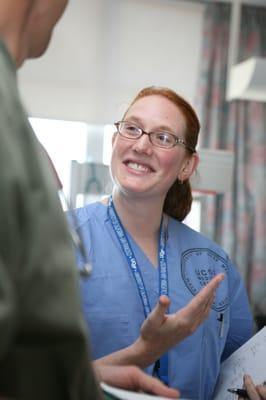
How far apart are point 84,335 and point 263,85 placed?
3303 millimetres

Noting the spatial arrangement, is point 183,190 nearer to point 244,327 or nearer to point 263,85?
point 244,327

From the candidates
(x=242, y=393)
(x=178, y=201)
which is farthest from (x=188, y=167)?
(x=242, y=393)

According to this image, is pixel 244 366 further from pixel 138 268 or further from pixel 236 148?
pixel 236 148

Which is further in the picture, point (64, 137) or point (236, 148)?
point (236, 148)

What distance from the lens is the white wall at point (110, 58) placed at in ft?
15.7

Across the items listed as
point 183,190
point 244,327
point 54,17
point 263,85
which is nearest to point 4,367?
point 54,17

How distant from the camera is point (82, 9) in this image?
4.92 meters

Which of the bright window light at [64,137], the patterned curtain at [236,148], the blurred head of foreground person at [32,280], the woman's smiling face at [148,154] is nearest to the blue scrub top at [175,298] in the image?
the woman's smiling face at [148,154]

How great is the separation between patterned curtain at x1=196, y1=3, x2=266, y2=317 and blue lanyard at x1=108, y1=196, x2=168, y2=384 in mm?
2945

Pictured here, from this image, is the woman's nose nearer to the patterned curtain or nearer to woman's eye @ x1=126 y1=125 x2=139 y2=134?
woman's eye @ x1=126 y1=125 x2=139 y2=134

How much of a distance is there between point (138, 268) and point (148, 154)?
388 mm

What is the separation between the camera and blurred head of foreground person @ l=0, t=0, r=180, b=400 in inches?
22.1

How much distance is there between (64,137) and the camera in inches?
188

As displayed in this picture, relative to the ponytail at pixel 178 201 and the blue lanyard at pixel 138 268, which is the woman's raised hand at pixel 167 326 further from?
the ponytail at pixel 178 201
